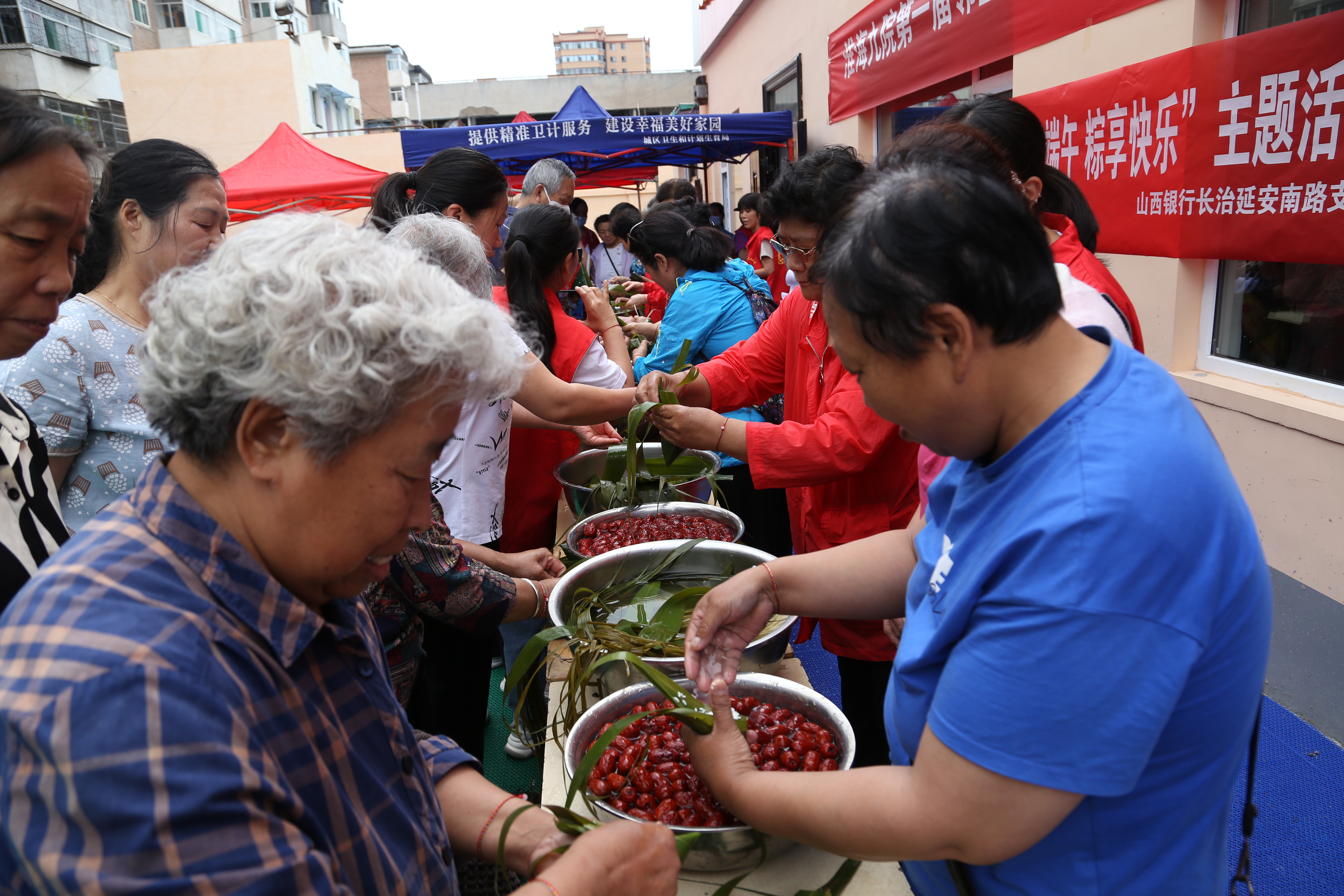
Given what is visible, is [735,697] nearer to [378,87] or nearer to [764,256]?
[764,256]

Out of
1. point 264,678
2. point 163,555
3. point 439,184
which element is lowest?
point 264,678

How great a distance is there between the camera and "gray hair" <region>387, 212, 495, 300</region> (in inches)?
89.9

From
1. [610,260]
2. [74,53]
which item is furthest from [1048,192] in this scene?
[74,53]

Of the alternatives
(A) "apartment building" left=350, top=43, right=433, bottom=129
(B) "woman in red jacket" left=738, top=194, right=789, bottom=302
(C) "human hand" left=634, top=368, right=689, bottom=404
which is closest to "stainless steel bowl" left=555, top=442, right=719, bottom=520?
(C) "human hand" left=634, top=368, right=689, bottom=404

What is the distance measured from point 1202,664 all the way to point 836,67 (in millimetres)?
9081

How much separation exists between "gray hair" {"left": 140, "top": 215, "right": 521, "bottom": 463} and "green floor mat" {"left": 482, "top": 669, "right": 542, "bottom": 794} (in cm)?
247

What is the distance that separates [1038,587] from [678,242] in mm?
4104

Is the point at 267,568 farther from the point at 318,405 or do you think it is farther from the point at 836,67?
the point at 836,67

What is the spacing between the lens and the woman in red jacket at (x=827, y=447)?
2320 millimetres

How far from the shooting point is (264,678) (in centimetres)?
87

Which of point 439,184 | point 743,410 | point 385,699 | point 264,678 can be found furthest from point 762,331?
point 264,678

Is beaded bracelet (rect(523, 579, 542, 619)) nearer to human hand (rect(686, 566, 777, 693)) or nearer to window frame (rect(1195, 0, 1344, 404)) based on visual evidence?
human hand (rect(686, 566, 777, 693))

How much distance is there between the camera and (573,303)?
611 cm

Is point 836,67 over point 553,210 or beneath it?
over
